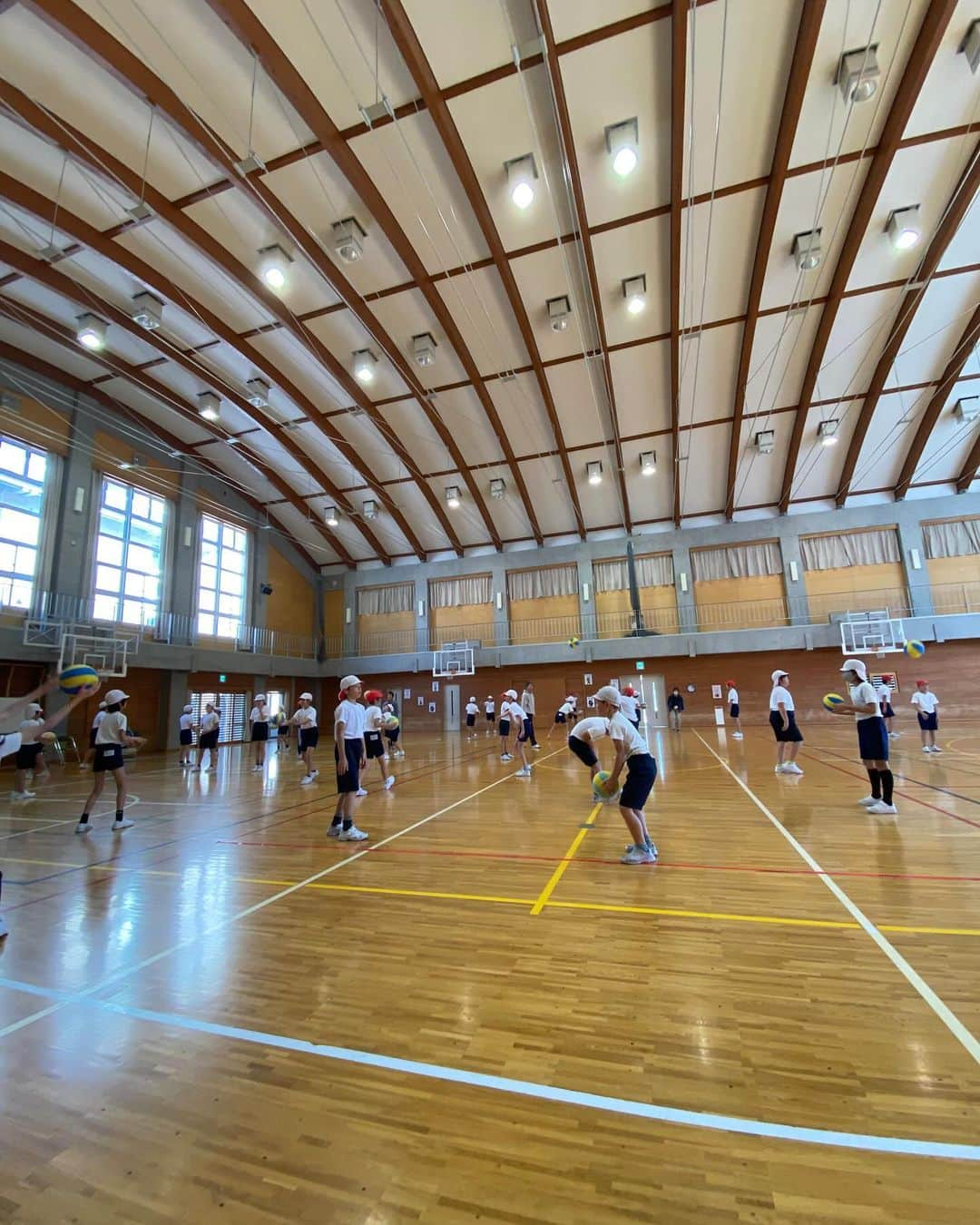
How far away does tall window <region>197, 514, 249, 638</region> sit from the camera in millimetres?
21672

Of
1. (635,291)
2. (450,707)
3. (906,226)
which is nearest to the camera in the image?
(906,226)

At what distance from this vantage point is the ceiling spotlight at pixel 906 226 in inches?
485

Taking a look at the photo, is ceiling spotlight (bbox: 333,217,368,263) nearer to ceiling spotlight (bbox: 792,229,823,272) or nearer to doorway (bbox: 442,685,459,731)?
ceiling spotlight (bbox: 792,229,823,272)

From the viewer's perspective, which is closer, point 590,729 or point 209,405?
point 590,729

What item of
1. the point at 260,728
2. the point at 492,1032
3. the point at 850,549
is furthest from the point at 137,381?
the point at 850,549

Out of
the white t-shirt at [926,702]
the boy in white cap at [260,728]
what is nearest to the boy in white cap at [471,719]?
the boy in white cap at [260,728]

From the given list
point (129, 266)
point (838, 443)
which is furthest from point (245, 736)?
point (838, 443)

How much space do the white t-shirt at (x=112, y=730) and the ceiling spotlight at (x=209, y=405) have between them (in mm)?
13626

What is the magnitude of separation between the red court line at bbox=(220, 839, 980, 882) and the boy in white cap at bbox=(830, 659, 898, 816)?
2.26m

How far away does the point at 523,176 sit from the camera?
10961 millimetres

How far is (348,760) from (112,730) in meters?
3.48

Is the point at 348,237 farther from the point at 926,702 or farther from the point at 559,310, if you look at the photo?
the point at 926,702

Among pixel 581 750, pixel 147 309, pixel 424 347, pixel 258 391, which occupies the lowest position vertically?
pixel 581 750

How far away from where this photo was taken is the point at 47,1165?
1.83 meters
